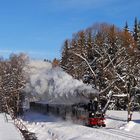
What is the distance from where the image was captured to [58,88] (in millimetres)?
51062

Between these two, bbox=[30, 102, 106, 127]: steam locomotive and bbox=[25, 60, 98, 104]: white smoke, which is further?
bbox=[25, 60, 98, 104]: white smoke

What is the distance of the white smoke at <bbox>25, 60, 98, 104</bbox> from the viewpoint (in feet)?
139

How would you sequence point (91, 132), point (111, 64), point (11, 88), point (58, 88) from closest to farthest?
1. point (91, 132)
2. point (58, 88)
3. point (111, 64)
4. point (11, 88)

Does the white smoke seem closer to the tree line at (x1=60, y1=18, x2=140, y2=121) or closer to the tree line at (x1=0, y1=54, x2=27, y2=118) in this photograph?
the tree line at (x1=60, y1=18, x2=140, y2=121)

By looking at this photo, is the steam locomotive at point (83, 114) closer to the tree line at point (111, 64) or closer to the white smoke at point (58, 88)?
the white smoke at point (58, 88)

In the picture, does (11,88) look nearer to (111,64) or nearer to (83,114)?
(111,64)

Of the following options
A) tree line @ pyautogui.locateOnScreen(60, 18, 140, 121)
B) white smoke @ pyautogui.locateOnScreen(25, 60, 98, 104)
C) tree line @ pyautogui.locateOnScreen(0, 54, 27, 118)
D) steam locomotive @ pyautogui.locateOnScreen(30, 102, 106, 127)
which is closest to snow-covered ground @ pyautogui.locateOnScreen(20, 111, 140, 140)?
steam locomotive @ pyautogui.locateOnScreen(30, 102, 106, 127)

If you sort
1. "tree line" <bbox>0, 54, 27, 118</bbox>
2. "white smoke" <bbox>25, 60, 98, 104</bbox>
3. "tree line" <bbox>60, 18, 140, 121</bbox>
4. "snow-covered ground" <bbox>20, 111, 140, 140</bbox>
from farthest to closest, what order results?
"tree line" <bbox>0, 54, 27, 118</bbox>, "tree line" <bbox>60, 18, 140, 121</bbox>, "white smoke" <bbox>25, 60, 98, 104</bbox>, "snow-covered ground" <bbox>20, 111, 140, 140</bbox>

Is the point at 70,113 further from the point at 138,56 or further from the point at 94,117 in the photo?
the point at 138,56

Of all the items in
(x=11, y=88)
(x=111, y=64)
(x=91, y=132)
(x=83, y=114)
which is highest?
(x=111, y=64)

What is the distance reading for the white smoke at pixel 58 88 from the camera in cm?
4238

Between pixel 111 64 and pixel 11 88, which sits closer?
pixel 111 64

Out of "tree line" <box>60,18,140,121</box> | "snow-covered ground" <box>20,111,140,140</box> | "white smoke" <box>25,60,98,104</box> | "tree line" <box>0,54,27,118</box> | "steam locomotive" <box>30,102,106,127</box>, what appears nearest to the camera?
"snow-covered ground" <box>20,111,140,140</box>

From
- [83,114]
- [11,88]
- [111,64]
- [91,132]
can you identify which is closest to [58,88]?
[111,64]
